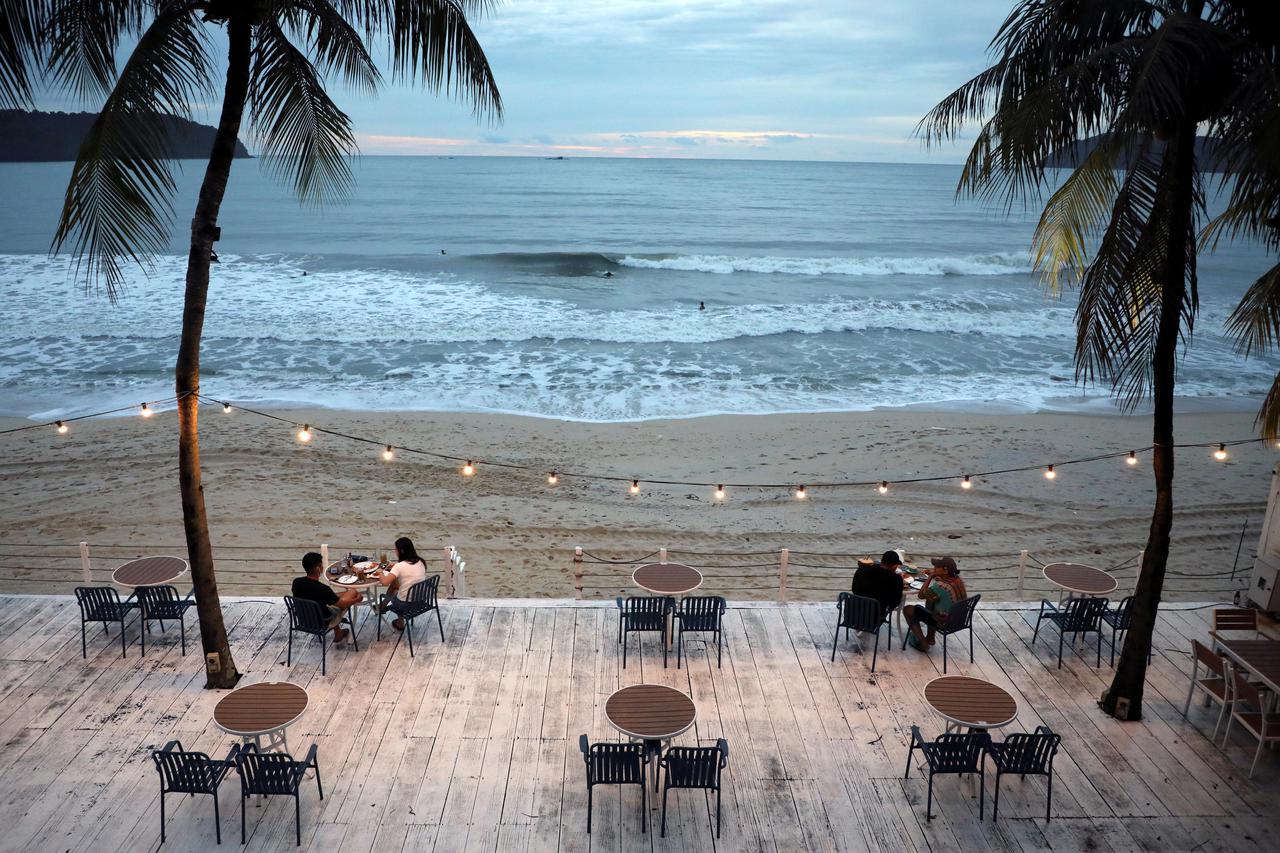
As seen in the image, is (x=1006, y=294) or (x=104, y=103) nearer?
(x=104, y=103)

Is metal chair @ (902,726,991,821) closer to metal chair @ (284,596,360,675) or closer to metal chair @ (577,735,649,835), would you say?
metal chair @ (577,735,649,835)

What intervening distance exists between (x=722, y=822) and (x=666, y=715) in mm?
841

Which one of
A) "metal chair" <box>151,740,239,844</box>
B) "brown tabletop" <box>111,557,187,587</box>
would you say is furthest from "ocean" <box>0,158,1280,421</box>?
"metal chair" <box>151,740,239,844</box>

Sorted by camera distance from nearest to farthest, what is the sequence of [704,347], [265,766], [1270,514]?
[265,766]
[1270,514]
[704,347]

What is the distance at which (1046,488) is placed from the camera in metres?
15.4

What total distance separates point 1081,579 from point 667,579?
Result: 4.44 metres

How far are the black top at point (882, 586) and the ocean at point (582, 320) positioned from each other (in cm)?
1062

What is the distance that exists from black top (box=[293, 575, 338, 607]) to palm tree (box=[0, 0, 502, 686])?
730 millimetres

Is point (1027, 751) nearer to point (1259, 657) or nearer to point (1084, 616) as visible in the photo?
point (1259, 657)

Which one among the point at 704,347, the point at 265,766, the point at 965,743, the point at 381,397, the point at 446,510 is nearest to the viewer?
the point at 265,766

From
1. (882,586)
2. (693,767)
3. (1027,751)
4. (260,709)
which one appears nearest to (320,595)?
(260,709)

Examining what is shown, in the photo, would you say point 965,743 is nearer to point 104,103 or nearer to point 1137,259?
point 1137,259

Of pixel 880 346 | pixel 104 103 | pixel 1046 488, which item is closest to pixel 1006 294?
pixel 880 346

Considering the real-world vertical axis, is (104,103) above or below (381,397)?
above
